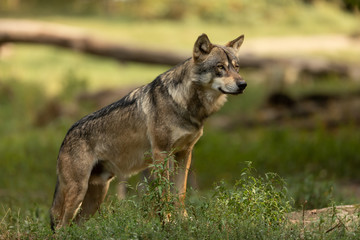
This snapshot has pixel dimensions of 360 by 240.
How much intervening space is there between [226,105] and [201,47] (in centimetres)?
1048

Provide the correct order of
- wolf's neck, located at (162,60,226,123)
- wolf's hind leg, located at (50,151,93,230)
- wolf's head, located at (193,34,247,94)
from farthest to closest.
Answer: wolf's hind leg, located at (50,151,93,230)
wolf's neck, located at (162,60,226,123)
wolf's head, located at (193,34,247,94)

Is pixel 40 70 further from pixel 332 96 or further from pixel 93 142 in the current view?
pixel 93 142

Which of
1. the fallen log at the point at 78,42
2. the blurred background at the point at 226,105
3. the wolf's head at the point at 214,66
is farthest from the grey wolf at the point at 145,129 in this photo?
the fallen log at the point at 78,42

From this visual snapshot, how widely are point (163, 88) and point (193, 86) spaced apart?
1.18 ft

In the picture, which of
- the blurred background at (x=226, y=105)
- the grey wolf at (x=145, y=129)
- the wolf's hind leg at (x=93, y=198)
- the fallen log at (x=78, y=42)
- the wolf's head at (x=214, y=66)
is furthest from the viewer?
the fallen log at (x=78, y=42)

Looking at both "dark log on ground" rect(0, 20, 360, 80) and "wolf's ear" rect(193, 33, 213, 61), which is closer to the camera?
"wolf's ear" rect(193, 33, 213, 61)

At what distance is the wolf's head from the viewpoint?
16.8ft

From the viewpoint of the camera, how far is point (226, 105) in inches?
617

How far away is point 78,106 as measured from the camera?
14.3m

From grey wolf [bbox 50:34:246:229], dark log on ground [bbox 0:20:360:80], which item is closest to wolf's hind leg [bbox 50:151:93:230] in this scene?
grey wolf [bbox 50:34:246:229]

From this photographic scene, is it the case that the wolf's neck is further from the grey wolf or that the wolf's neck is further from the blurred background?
the blurred background

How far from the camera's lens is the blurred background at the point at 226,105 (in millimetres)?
9461

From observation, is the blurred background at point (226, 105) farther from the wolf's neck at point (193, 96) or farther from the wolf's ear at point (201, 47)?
the wolf's ear at point (201, 47)

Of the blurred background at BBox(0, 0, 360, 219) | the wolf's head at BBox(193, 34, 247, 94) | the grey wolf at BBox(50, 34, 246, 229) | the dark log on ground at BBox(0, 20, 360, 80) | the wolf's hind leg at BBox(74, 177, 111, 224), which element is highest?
the wolf's head at BBox(193, 34, 247, 94)
